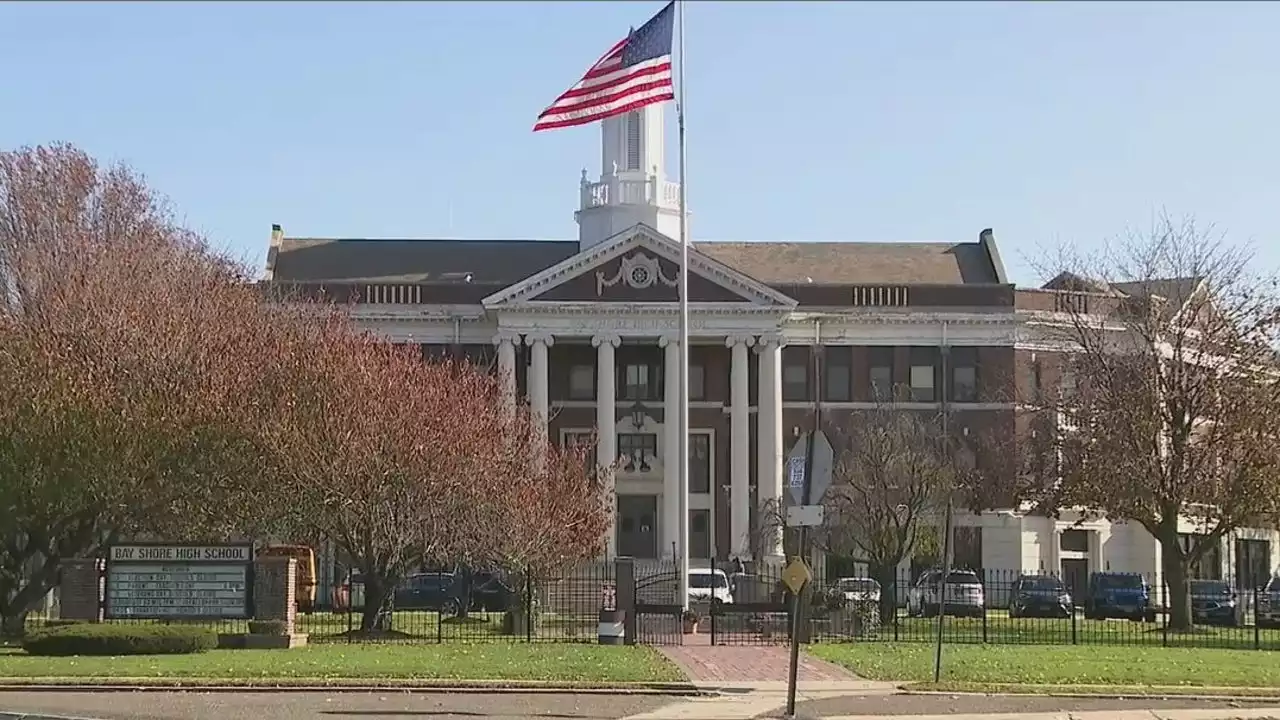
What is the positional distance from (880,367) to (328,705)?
55.2 metres

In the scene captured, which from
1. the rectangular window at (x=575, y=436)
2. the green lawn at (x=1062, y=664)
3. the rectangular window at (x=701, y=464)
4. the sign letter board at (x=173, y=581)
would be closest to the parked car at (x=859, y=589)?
the green lawn at (x=1062, y=664)

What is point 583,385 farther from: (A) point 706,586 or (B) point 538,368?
(A) point 706,586

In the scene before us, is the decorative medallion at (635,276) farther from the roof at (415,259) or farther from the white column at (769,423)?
the roof at (415,259)

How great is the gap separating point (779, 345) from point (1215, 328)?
28.9m

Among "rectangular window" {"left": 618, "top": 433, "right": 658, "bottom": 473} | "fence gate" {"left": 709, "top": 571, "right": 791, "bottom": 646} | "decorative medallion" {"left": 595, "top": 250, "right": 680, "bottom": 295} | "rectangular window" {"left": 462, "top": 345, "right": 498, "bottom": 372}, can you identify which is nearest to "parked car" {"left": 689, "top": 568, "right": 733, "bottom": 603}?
"fence gate" {"left": 709, "top": 571, "right": 791, "bottom": 646}

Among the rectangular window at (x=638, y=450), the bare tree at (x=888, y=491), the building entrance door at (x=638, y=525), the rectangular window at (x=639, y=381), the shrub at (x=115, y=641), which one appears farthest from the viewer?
the rectangular window at (x=639, y=381)

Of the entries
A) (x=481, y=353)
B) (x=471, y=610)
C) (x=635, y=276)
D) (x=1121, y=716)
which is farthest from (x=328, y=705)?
(x=481, y=353)

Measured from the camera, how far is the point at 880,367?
2940 inches

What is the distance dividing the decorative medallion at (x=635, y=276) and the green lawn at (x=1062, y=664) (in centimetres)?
3853

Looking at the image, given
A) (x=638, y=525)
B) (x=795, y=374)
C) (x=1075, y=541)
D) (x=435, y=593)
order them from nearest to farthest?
(x=435, y=593), (x=638, y=525), (x=1075, y=541), (x=795, y=374)

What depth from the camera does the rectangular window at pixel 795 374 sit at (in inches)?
2955

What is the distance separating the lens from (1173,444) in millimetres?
44500

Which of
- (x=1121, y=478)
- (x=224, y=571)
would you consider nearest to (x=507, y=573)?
(x=224, y=571)

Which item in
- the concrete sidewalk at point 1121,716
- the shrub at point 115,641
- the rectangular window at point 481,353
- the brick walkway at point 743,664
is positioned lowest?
the concrete sidewalk at point 1121,716
